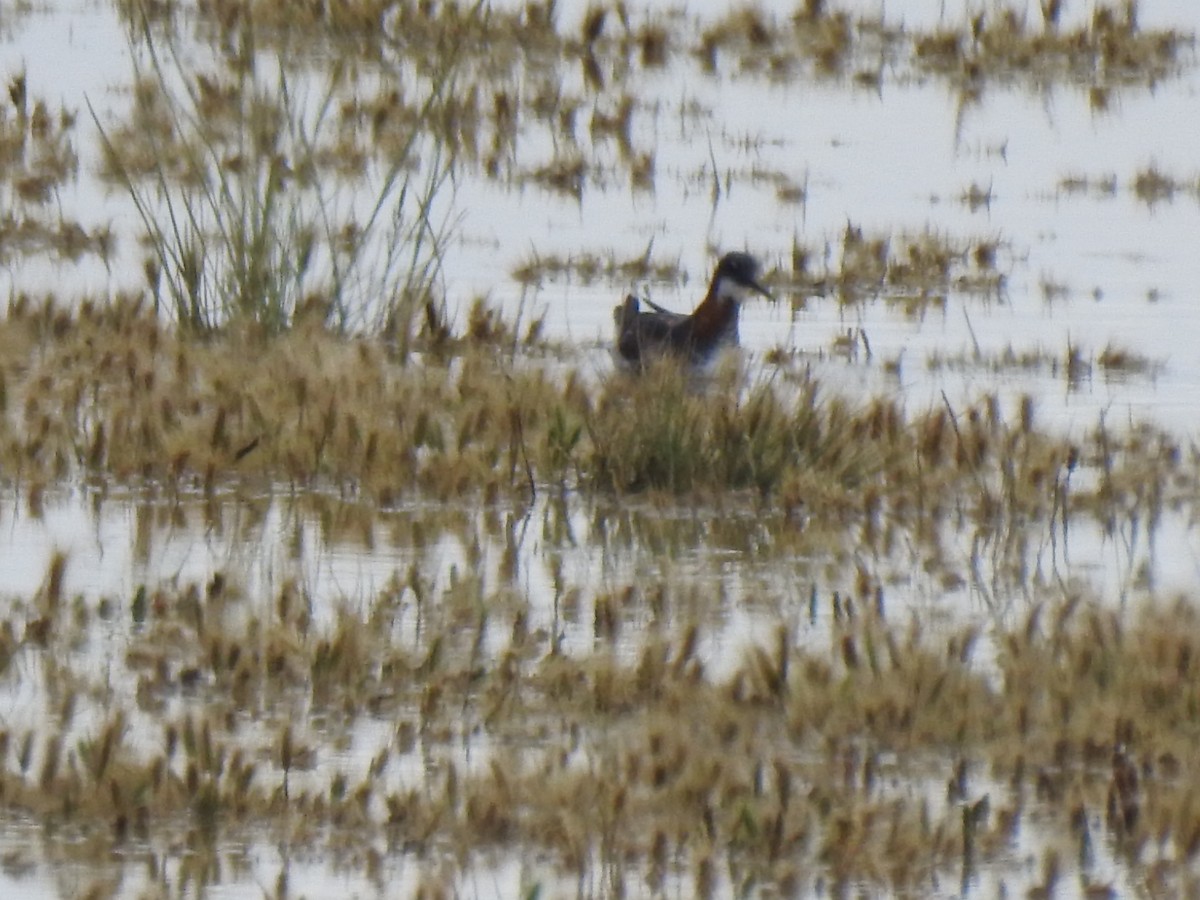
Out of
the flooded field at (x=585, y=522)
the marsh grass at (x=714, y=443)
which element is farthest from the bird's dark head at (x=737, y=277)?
the marsh grass at (x=714, y=443)

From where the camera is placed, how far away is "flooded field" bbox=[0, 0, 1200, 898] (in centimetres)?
537

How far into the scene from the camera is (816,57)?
61.6 ft

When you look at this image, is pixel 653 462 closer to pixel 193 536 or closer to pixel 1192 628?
pixel 193 536

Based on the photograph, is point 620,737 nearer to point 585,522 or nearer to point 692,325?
point 585,522

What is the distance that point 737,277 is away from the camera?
10812mm

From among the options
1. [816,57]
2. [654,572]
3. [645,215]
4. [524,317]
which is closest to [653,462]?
[654,572]

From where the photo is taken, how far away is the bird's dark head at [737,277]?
35.2 ft

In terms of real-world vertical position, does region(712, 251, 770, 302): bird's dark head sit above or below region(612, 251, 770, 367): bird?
above

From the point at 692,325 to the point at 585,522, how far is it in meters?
2.38

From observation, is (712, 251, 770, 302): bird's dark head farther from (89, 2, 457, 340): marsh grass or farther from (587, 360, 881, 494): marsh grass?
(587, 360, 881, 494): marsh grass

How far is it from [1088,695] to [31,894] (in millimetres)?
2492

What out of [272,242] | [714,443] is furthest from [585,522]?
[272,242]

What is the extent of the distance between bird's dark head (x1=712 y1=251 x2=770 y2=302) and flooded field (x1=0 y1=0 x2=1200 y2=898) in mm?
337

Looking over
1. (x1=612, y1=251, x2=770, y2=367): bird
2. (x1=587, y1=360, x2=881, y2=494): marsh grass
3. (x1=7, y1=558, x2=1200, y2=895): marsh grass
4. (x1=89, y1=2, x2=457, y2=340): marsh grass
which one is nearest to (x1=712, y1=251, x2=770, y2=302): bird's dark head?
(x1=612, y1=251, x2=770, y2=367): bird
